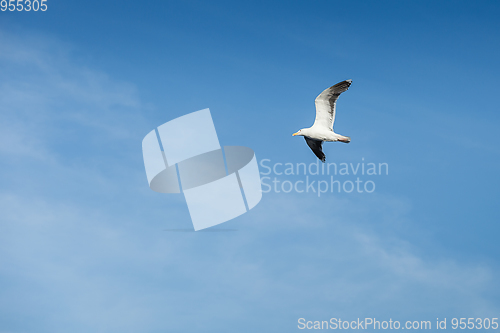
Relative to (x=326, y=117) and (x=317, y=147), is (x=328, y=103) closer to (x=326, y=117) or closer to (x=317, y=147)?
(x=326, y=117)

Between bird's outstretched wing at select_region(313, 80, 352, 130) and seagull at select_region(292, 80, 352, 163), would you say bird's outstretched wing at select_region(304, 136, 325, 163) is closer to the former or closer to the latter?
seagull at select_region(292, 80, 352, 163)

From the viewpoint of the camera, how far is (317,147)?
45219 mm

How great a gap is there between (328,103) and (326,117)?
4.20ft

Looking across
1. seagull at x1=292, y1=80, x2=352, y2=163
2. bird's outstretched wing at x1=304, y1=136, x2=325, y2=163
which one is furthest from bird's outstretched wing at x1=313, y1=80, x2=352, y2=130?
bird's outstretched wing at x1=304, y1=136, x2=325, y2=163

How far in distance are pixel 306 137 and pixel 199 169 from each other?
554 inches

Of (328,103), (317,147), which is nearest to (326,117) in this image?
(328,103)

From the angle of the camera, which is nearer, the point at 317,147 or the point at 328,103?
the point at 328,103

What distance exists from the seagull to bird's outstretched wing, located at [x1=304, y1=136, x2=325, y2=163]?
1339 mm

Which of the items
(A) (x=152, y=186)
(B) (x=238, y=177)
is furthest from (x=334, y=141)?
(A) (x=152, y=186)

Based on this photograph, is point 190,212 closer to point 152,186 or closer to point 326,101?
point 152,186

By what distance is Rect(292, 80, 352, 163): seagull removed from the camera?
39.5 meters

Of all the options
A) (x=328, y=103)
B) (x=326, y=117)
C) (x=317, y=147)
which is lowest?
(x=326, y=117)

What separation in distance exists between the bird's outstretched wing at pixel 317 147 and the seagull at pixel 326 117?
134 centimetres

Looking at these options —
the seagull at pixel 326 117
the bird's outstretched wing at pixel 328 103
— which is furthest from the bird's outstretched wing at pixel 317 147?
the bird's outstretched wing at pixel 328 103
